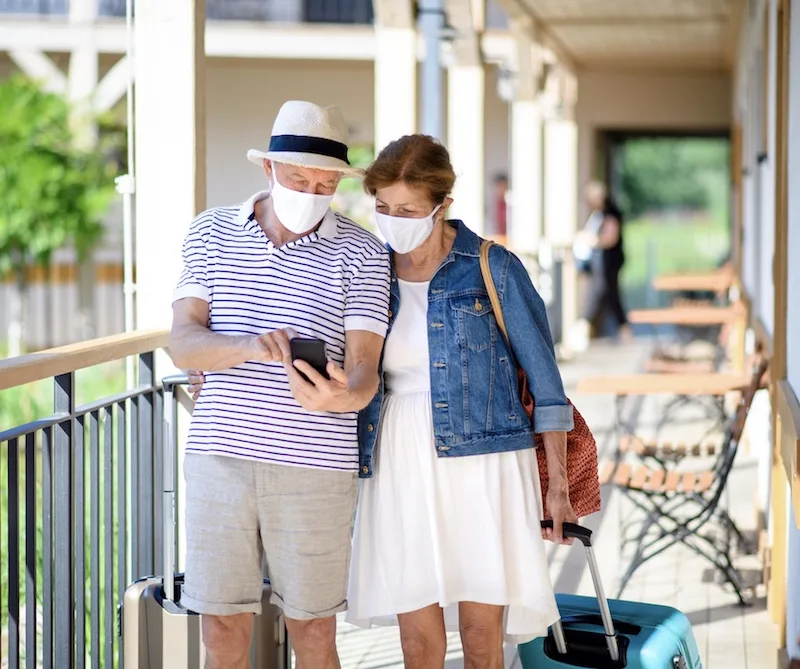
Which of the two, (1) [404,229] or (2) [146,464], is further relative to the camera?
(2) [146,464]

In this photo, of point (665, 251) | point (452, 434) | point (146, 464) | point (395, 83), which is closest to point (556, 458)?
point (452, 434)

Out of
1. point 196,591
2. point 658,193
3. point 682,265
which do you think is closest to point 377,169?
point 196,591

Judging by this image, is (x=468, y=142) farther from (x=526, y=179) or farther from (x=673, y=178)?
(x=673, y=178)

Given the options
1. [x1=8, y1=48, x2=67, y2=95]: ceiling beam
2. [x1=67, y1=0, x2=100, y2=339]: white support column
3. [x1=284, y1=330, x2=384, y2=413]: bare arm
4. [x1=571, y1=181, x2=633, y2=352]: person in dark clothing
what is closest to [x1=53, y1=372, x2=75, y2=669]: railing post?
[x1=284, y1=330, x2=384, y2=413]: bare arm

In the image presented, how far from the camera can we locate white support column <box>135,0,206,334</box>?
358 cm

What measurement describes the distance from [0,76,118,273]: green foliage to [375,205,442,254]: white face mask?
1104 cm

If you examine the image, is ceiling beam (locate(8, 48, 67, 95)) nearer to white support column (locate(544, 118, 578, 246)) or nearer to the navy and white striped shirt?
white support column (locate(544, 118, 578, 246))

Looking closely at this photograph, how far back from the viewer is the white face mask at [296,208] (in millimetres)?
2455

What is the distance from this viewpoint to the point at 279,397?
2412 mm

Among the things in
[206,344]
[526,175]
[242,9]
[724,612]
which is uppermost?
[242,9]

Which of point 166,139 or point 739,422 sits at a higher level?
point 166,139

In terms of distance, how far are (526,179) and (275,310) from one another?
377 inches

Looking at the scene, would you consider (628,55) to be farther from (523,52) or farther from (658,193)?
(658,193)

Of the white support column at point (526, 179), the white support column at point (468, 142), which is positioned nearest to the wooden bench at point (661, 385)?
the white support column at point (468, 142)
